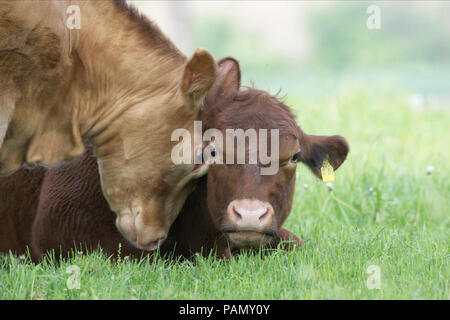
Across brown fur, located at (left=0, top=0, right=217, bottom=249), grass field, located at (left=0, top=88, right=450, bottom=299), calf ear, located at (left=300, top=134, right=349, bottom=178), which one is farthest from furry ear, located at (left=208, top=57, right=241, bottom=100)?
grass field, located at (left=0, top=88, right=450, bottom=299)

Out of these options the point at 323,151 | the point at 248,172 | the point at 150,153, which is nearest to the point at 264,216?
the point at 248,172

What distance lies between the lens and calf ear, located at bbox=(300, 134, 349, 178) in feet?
19.2

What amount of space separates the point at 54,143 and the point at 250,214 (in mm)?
1327

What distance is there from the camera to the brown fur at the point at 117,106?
187 inches

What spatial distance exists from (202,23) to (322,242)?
33419 mm

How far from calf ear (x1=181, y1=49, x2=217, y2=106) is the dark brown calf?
0.29 m

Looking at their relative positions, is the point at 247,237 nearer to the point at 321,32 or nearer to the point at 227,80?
the point at 227,80

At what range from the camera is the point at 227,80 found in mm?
5461

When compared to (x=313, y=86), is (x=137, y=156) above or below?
below

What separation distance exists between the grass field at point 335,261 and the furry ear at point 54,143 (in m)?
0.71

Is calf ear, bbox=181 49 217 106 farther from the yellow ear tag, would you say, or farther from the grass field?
the yellow ear tag

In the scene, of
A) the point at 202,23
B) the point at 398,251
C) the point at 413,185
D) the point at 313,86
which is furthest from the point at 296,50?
the point at 398,251
